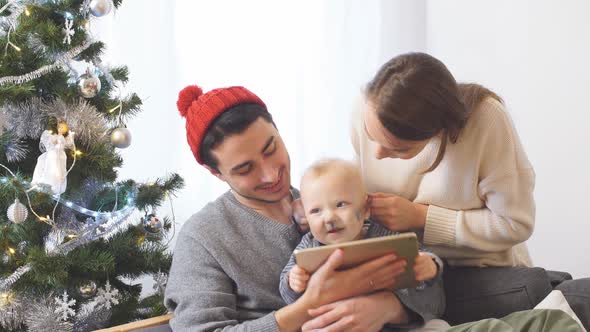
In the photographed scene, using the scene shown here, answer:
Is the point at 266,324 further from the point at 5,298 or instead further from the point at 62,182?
the point at 5,298

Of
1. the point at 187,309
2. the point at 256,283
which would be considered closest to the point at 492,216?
the point at 256,283

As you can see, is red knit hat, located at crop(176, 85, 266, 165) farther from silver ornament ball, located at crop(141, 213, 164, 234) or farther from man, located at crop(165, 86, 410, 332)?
silver ornament ball, located at crop(141, 213, 164, 234)

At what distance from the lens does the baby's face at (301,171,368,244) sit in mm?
1601

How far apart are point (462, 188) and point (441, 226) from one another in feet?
0.35

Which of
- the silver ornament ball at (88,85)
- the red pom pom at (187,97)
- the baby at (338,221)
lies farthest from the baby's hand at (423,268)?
the silver ornament ball at (88,85)

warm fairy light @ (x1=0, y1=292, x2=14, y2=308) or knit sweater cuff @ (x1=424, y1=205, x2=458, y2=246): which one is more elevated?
knit sweater cuff @ (x1=424, y1=205, x2=458, y2=246)

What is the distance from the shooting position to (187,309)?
1636 mm

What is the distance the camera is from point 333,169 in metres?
1.63

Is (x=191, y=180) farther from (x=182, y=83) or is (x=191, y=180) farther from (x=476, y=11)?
(x=476, y=11)

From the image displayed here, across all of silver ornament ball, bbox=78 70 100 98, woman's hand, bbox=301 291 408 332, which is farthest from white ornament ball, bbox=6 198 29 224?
woman's hand, bbox=301 291 408 332

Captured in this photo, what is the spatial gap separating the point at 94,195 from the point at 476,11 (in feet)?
6.89

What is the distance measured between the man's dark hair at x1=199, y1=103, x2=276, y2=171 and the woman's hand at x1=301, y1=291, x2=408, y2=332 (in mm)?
425

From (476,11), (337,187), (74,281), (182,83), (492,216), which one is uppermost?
(476,11)

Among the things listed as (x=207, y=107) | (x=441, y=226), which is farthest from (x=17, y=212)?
(x=441, y=226)
